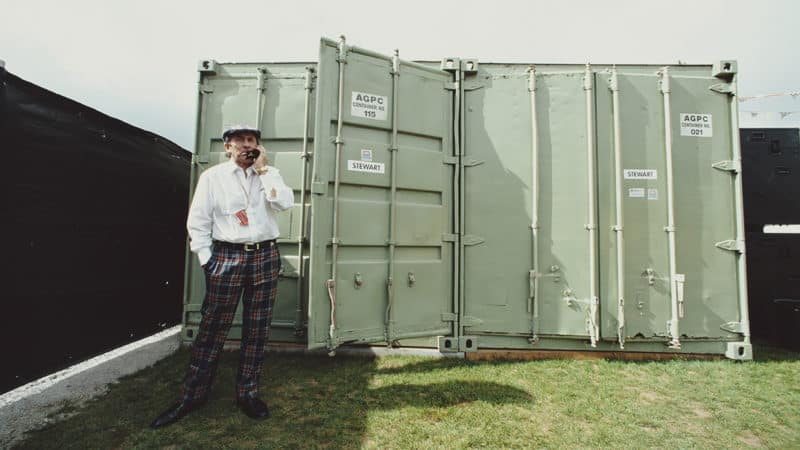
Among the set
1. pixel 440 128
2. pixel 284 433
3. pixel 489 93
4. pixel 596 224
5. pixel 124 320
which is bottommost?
pixel 284 433

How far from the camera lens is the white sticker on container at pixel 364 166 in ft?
12.0

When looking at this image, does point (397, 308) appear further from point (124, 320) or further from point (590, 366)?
point (124, 320)

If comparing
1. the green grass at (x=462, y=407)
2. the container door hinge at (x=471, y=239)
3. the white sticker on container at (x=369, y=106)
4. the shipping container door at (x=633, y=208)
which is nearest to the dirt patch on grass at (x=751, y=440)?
the green grass at (x=462, y=407)

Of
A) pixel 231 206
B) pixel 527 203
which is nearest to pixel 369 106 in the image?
pixel 231 206

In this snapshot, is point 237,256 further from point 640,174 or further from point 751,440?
point 640,174

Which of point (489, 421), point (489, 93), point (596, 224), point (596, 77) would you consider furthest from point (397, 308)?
point (596, 77)

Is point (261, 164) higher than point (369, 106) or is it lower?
lower

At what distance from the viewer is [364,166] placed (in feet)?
12.1

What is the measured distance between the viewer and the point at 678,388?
11.7 ft

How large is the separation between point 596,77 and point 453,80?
5.87 ft

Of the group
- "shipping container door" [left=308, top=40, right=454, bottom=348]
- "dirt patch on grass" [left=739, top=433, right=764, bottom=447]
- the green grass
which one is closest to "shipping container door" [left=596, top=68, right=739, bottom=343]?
the green grass

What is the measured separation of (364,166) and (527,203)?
2.04 metres

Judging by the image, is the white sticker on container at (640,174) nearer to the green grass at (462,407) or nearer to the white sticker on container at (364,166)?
the green grass at (462,407)

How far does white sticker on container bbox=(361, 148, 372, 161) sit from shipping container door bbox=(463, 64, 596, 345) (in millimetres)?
1241
